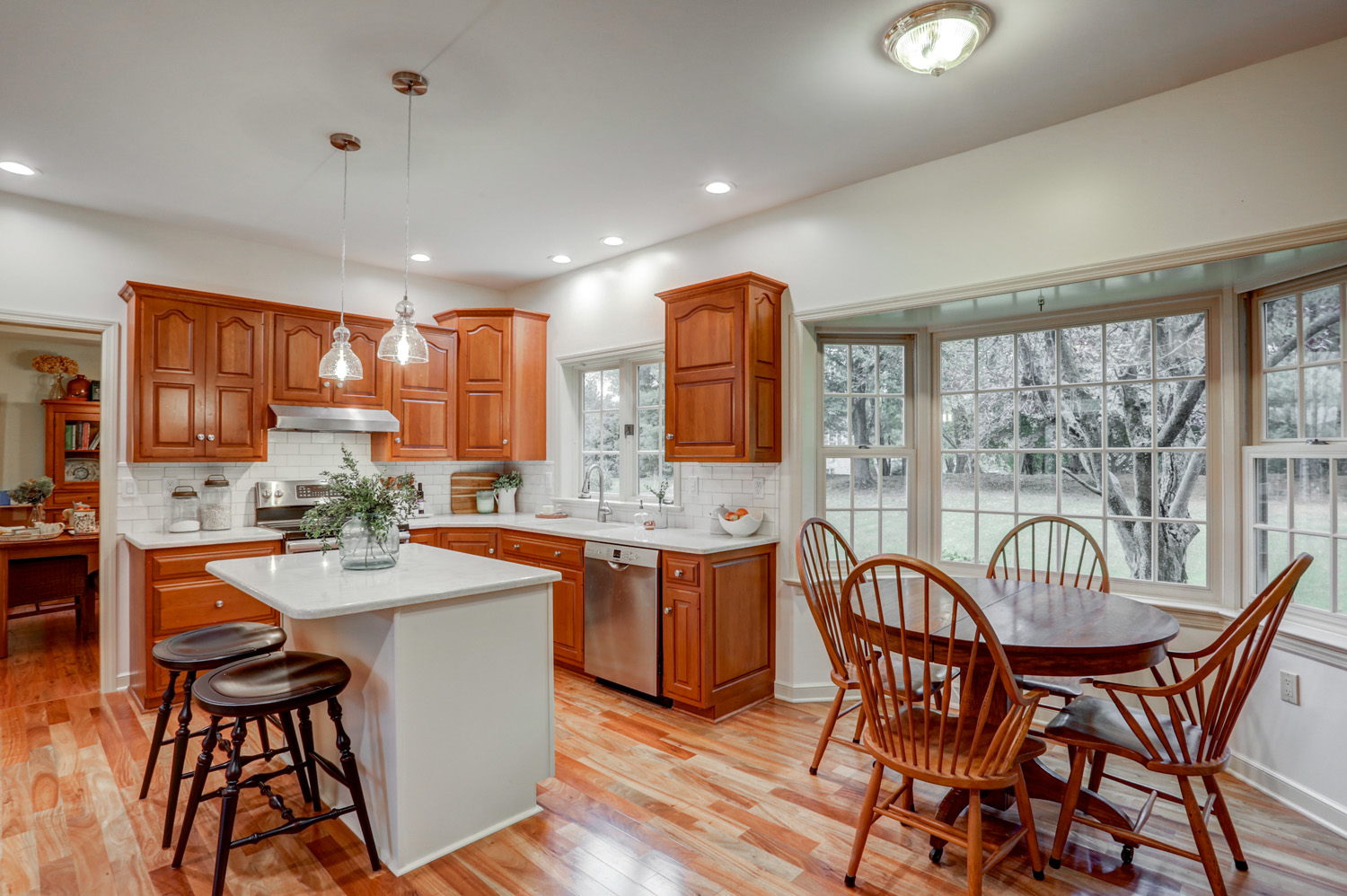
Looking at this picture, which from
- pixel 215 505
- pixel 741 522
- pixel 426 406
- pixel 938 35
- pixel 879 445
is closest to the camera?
pixel 938 35

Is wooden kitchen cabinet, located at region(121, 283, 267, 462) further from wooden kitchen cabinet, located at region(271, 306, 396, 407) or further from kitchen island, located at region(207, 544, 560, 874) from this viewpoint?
kitchen island, located at region(207, 544, 560, 874)

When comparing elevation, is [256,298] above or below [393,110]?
below

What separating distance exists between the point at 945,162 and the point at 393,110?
2.49 metres

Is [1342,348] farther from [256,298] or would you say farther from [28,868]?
[256,298]

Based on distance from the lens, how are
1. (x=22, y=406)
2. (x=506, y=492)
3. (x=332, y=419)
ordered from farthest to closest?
(x=22, y=406) → (x=506, y=492) → (x=332, y=419)

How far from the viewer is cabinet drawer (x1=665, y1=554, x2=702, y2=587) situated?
339 cm

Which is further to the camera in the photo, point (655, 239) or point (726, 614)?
point (655, 239)

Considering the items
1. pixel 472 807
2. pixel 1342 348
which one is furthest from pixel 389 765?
pixel 1342 348

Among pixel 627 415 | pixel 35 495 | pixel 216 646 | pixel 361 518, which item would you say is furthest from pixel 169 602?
pixel 35 495

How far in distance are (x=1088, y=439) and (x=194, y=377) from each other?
4.98 meters

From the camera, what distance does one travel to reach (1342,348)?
99.0 inches

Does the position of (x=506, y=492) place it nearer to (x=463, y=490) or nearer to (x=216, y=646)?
(x=463, y=490)

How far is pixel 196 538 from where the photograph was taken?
12.4 feet

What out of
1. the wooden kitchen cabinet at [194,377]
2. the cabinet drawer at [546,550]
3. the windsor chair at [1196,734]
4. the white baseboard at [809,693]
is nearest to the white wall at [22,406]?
the wooden kitchen cabinet at [194,377]
